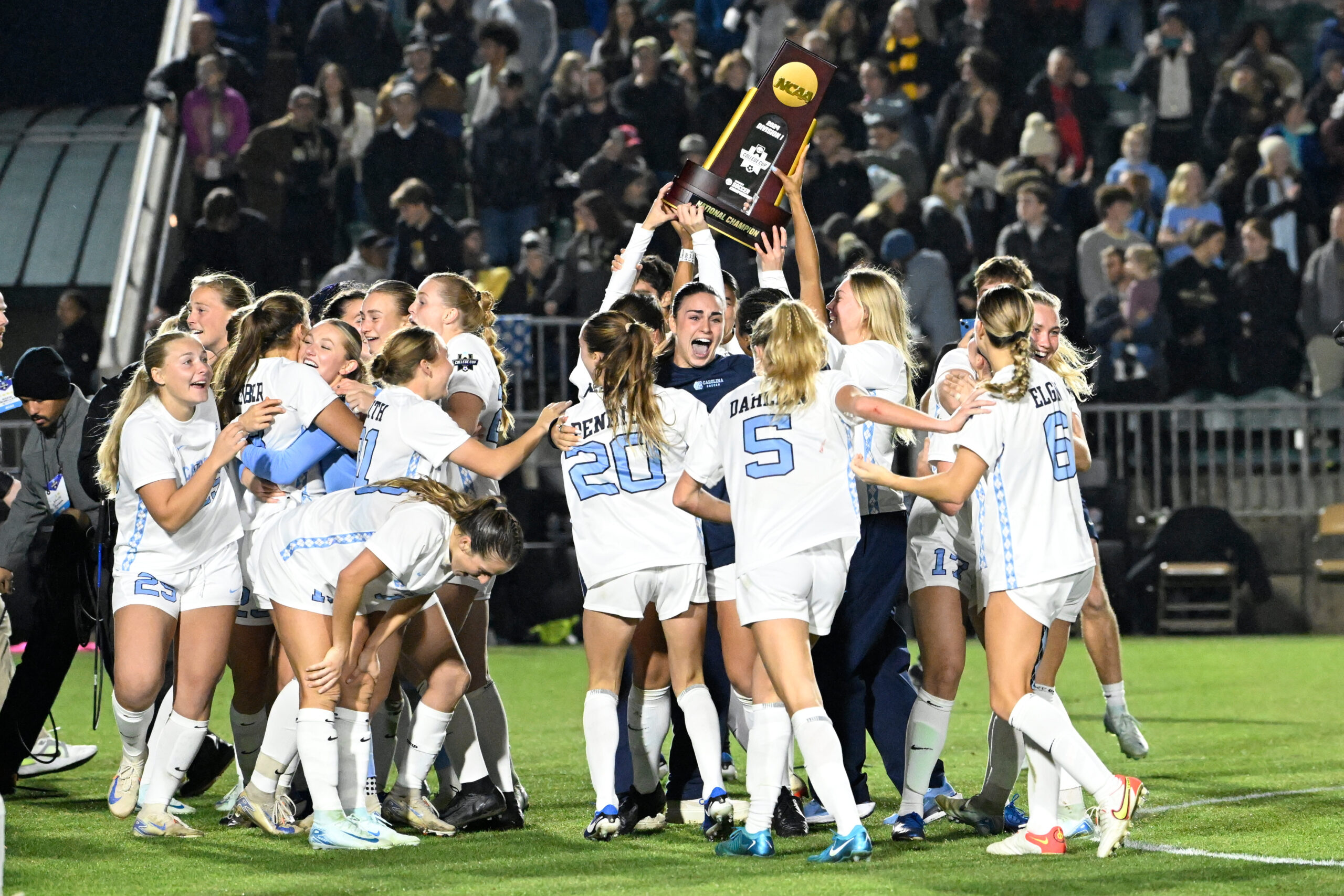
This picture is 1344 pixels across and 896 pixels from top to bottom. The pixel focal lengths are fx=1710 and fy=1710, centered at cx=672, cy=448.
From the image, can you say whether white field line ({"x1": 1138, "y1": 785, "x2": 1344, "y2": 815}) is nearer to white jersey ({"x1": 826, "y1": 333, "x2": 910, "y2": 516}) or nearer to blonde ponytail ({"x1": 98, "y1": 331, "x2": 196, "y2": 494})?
white jersey ({"x1": 826, "y1": 333, "x2": 910, "y2": 516})

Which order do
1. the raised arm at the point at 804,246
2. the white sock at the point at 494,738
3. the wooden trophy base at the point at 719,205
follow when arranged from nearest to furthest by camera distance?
the white sock at the point at 494,738
the raised arm at the point at 804,246
the wooden trophy base at the point at 719,205

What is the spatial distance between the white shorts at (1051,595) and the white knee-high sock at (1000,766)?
53 centimetres

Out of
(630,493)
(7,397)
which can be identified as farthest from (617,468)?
(7,397)

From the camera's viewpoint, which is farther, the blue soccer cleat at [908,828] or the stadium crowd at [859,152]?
the stadium crowd at [859,152]

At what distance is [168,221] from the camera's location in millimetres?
15508

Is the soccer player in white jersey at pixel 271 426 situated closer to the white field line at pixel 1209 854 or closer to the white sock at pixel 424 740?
the white sock at pixel 424 740

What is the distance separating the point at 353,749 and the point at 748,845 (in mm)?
1362

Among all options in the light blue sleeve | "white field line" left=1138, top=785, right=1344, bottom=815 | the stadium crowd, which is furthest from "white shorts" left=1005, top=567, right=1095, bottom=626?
the stadium crowd

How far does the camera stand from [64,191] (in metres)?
19.2

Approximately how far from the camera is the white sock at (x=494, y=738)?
6.20 metres

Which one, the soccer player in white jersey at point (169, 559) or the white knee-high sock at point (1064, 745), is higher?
the soccer player in white jersey at point (169, 559)

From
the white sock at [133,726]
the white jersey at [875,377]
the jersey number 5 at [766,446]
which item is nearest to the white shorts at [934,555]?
the white jersey at [875,377]

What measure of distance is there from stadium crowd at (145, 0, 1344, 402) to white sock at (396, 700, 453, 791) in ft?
25.4

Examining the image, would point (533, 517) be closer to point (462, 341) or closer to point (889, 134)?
point (889, 134)
